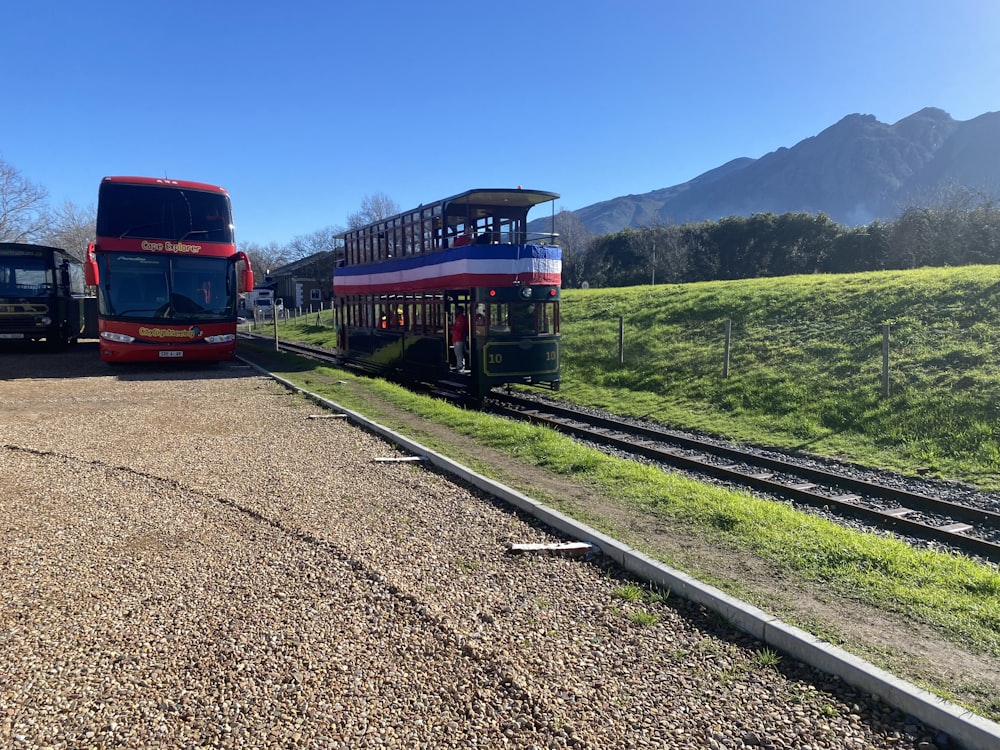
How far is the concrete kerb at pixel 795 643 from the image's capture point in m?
2.99

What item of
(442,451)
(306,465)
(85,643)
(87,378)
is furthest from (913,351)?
(87,378)

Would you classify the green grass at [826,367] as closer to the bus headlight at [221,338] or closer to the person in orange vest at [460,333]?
the person in orange vest at [460,333]

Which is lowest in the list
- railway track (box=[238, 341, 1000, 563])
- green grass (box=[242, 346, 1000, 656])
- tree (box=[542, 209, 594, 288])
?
railway track (box=[238, 341, 1000, 563])

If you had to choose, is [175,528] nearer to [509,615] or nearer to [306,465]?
[306,465]

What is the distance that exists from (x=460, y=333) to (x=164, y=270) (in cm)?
768

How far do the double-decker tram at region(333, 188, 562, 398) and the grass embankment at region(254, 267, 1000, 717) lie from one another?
1499mm

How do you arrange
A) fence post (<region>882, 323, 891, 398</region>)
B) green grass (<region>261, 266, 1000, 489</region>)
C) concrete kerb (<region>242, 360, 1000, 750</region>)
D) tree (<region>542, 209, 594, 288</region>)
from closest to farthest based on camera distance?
concrete kerb (<region>242, 360, 1000, 750</region>), green grass (<region>261, 266, 1000, 489</region>), fence post (<region>882, 323, 891, 398</region>), tree (<region>542, 209, 594, 288</region>)

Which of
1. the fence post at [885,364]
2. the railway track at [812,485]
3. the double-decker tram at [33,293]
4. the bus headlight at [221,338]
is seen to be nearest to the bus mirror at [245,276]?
the bus headlight at [221,338]

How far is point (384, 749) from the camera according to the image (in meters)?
2.93

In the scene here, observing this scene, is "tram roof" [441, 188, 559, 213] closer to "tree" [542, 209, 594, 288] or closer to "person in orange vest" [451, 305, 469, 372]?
"person in orange vest" [451, 305, 469, 372]

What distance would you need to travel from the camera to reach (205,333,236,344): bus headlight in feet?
56.6

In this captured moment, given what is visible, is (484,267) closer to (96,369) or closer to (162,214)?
(162,214)

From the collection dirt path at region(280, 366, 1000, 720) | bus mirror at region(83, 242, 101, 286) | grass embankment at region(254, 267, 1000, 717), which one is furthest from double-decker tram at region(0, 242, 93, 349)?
dirt path at region(280, 366, 1000, 720)

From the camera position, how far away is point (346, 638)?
3859 mm
